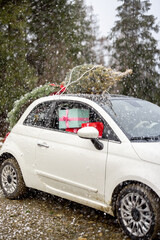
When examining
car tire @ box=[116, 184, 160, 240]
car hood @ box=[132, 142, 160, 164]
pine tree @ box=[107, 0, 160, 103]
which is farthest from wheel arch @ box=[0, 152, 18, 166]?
pine tree @ box=[107, 0, 160, 103]

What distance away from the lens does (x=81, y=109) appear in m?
4.40

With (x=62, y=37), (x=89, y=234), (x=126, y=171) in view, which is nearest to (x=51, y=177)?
(x=89, y=234)

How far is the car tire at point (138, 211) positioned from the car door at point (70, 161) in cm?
32

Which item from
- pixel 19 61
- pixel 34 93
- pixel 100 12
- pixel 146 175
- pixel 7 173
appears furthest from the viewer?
pixel 100 12

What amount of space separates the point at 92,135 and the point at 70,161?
571 mm

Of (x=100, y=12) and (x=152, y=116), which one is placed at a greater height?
(x=100, y=12)

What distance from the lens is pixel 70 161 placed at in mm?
4117

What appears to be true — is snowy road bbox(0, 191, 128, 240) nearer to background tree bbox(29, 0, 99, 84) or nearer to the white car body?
the white car body

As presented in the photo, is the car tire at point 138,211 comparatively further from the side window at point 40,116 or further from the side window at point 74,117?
the side window at point 40,116

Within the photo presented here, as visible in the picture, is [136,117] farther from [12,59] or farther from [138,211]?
[12,59]

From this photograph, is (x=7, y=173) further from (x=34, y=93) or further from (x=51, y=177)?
(x=34, y=93)

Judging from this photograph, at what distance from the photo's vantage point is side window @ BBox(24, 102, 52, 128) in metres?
4.72

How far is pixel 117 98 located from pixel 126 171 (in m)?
1.32

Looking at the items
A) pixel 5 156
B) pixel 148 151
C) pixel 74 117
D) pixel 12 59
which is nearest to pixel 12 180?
pixel 5 156
